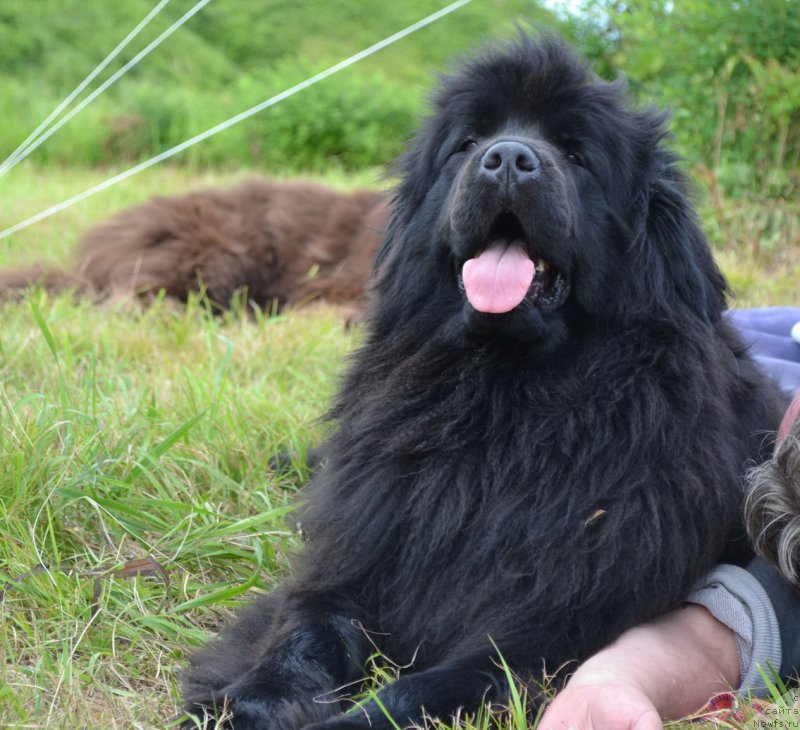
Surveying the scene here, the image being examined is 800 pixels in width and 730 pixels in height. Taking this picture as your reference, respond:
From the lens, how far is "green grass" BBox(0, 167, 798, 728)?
97.2 inches

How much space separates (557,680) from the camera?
2.25 meters

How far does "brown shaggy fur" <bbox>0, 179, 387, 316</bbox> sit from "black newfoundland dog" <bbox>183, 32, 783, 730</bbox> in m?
2.99

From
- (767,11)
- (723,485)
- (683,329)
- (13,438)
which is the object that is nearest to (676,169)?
(683,329)

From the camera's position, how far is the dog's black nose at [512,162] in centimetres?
249

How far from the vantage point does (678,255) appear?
8.78 ft

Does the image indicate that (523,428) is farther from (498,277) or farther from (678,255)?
(678,255)

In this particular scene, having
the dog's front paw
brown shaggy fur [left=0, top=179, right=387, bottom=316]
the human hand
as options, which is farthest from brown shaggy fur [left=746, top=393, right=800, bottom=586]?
brown shaggy fur [left=0, top=179, right=387, bottom=316]

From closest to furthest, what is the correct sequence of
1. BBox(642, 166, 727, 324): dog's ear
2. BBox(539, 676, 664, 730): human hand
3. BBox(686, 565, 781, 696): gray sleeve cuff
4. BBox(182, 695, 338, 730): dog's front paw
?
BBox(539, 676, 664, 730): human hand < BBox(182, 695, 338, 730): dog's front paw < BBox(686, 565, 781, 696): gray sleeve cuff < BBox(642, 166, 727, 324): dog's ear

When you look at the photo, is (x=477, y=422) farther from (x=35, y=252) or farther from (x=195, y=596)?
(x=35, y=252)

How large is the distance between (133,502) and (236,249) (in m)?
3.33

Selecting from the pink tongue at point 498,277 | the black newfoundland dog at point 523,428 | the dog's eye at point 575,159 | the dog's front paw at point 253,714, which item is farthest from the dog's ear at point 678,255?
the dog's front paw at point 253,714

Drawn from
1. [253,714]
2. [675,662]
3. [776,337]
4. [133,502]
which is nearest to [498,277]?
[675,662]

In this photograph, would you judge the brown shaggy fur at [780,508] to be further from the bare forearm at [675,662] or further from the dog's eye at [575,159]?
the dog's eye at [575,159]

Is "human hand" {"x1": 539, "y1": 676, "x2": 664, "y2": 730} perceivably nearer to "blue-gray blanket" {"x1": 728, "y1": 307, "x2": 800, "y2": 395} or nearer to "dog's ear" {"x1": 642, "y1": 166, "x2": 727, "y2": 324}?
"dog's ear" {"x1": 642, "y1": 166, "x2": 727, "y2": 324}
